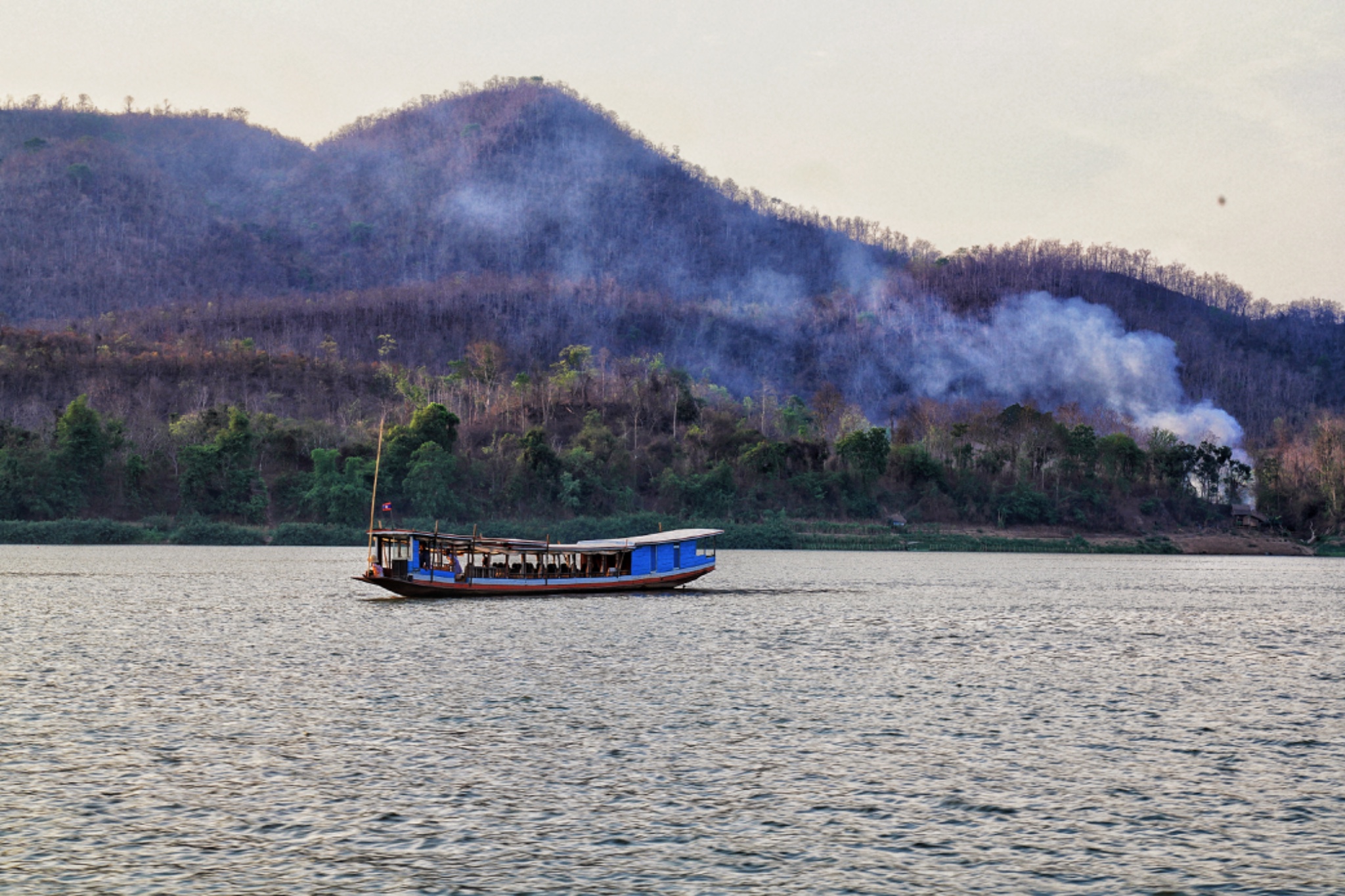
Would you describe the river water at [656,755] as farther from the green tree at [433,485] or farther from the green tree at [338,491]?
the green tree at [338,491]

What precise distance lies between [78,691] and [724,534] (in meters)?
117

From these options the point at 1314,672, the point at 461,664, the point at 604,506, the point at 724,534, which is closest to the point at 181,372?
the point at 604,506

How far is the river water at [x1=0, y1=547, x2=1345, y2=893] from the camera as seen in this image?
1866 cm

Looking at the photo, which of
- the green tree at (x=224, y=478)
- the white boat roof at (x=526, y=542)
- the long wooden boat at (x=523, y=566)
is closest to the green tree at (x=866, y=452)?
the green tree at (x=224, y=478)

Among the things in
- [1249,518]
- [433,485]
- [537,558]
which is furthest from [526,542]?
[1249,518]

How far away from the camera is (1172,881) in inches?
719

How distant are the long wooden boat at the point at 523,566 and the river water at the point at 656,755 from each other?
7859mm

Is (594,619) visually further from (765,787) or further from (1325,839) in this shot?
(1325,839)

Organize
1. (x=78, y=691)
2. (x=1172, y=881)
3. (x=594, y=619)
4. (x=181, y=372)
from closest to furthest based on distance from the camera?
1. (x=1172, y=881)
2. (x=78, y=691)
3. (x=594, y=619)
4. (x=181, y=372)

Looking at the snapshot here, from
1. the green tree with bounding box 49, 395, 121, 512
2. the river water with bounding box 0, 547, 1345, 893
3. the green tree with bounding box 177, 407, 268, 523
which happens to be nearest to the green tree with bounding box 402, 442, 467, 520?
the green tree with bounding box 177, 407, 268, 523

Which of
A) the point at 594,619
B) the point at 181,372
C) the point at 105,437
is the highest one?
the point at 181,372

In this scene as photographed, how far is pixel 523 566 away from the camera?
71.7 metres

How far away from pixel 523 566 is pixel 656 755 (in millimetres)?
45512

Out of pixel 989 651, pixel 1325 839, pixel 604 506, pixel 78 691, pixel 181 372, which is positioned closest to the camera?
pixel 1325 839
